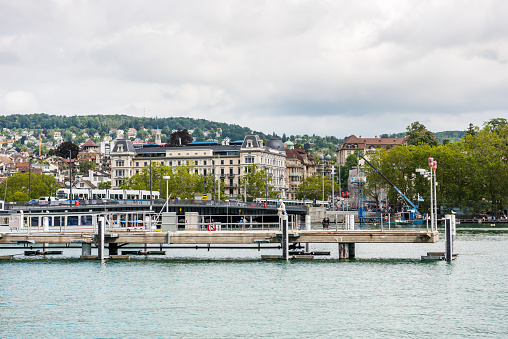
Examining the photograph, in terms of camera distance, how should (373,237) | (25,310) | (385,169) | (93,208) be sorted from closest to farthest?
(25,310) → (373,237) → (93,208) → (385,169)

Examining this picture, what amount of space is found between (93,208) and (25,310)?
90.7 metres

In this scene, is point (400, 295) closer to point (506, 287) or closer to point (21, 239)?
point (506, 287)

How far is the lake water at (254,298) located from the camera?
1281 inches

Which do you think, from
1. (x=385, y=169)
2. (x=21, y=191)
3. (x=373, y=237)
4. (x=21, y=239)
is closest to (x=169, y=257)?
(x=21, y=239)

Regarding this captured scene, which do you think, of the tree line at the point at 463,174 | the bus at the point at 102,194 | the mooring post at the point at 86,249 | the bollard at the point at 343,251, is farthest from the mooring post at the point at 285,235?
the tree line at the point at 463,174

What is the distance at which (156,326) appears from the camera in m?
33.2

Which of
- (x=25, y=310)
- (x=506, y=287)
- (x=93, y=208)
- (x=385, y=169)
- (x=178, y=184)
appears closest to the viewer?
(x=25, y=310)

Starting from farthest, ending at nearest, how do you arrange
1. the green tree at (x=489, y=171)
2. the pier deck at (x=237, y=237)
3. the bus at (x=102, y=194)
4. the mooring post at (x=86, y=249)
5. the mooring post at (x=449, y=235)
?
1. the bus at (x=102, y=194)
2. the green tree at (x=489, y=171)
3. the mooring post at (x=86, y=249)
4. the pier deck at (x=237, y=237)
5. the mooring post at (x=449, y=235)

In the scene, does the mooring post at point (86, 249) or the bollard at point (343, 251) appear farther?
the mooring post at point (86, 249)

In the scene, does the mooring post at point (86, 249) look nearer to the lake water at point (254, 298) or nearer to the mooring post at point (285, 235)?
the lake water at point (254, 298)

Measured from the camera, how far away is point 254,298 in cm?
3994

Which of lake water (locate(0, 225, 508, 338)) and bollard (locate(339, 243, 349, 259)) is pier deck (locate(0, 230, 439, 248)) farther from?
bollard (locate(339, 243, 349, 259))

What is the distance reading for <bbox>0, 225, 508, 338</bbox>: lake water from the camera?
32531mm

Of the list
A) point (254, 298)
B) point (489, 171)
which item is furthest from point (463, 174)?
point (254, 298)
